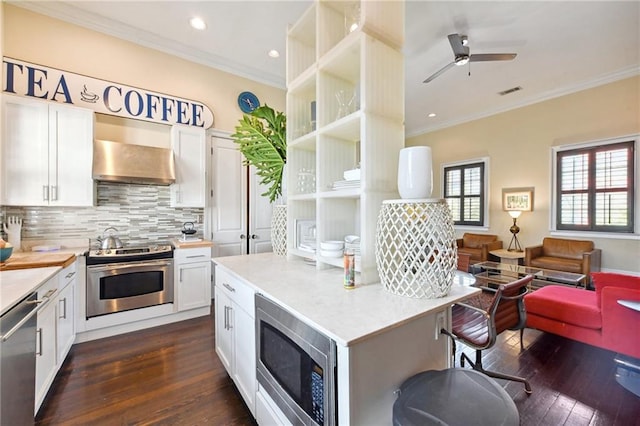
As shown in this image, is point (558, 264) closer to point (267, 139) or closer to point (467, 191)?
point (467, 191)

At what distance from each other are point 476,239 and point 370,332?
19.9 ft

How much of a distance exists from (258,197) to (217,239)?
35.8 inches

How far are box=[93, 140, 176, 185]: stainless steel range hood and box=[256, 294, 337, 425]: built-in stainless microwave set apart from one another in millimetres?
2553

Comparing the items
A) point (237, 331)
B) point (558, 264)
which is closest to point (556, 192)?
point (558, 264)

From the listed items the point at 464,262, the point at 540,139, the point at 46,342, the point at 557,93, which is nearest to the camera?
the point at 46,342

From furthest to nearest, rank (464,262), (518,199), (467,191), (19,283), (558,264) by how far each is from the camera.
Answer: (467,191) → (518,199) → (558,264) → (464,262) → (19,283)

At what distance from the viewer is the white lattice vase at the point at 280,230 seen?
2.27 metres

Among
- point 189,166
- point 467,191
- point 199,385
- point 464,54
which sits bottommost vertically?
point 199,385

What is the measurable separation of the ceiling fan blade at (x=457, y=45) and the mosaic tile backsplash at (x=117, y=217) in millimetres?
3894

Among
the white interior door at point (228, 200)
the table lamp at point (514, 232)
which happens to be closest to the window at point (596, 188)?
the table lamp at point (514, 232)

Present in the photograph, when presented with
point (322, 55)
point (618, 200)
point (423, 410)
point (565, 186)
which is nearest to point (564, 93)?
point (565, 186)

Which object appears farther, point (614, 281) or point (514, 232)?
point (514, 232)

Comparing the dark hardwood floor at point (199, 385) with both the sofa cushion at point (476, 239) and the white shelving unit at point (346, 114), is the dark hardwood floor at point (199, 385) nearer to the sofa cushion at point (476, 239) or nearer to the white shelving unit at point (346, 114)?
the white shelving unit at point (346, 114)

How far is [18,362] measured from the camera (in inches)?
50.5
